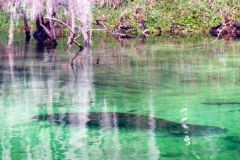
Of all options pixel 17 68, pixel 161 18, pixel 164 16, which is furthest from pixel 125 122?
pixel 164 16

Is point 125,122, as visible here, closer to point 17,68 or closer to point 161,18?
point 17,68

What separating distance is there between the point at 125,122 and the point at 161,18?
1874cm

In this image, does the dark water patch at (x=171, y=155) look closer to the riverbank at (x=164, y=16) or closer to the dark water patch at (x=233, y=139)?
the dark water patch at (x=233, y=139)

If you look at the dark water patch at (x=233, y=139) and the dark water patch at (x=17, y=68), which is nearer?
the dark water patch at (x=233, y=139)

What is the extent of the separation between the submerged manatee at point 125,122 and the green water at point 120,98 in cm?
16

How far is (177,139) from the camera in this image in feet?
24.1

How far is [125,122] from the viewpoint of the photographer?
332 inches

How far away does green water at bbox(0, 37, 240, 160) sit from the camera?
23.1 ft

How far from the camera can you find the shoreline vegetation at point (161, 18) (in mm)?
25375

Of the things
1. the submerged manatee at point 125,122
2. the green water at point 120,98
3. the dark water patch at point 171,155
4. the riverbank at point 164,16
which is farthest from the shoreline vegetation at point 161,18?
the dark water patch at point 171,155

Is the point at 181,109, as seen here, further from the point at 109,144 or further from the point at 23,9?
the point at 23,9

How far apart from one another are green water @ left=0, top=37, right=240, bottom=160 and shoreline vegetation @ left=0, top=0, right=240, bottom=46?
6542 millimetres

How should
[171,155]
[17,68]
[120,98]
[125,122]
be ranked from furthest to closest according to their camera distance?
[17,68] < [120,98] < [125,122] < [171,155]

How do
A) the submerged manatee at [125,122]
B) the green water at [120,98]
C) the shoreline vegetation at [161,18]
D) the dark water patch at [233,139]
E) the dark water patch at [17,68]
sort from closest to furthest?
the green water at [120,98] → the dark water patch at [233,139] → the submerged manatee at [125,122] → the dark water patch at [17,68] → the shoreline vegetation at [161,18]
